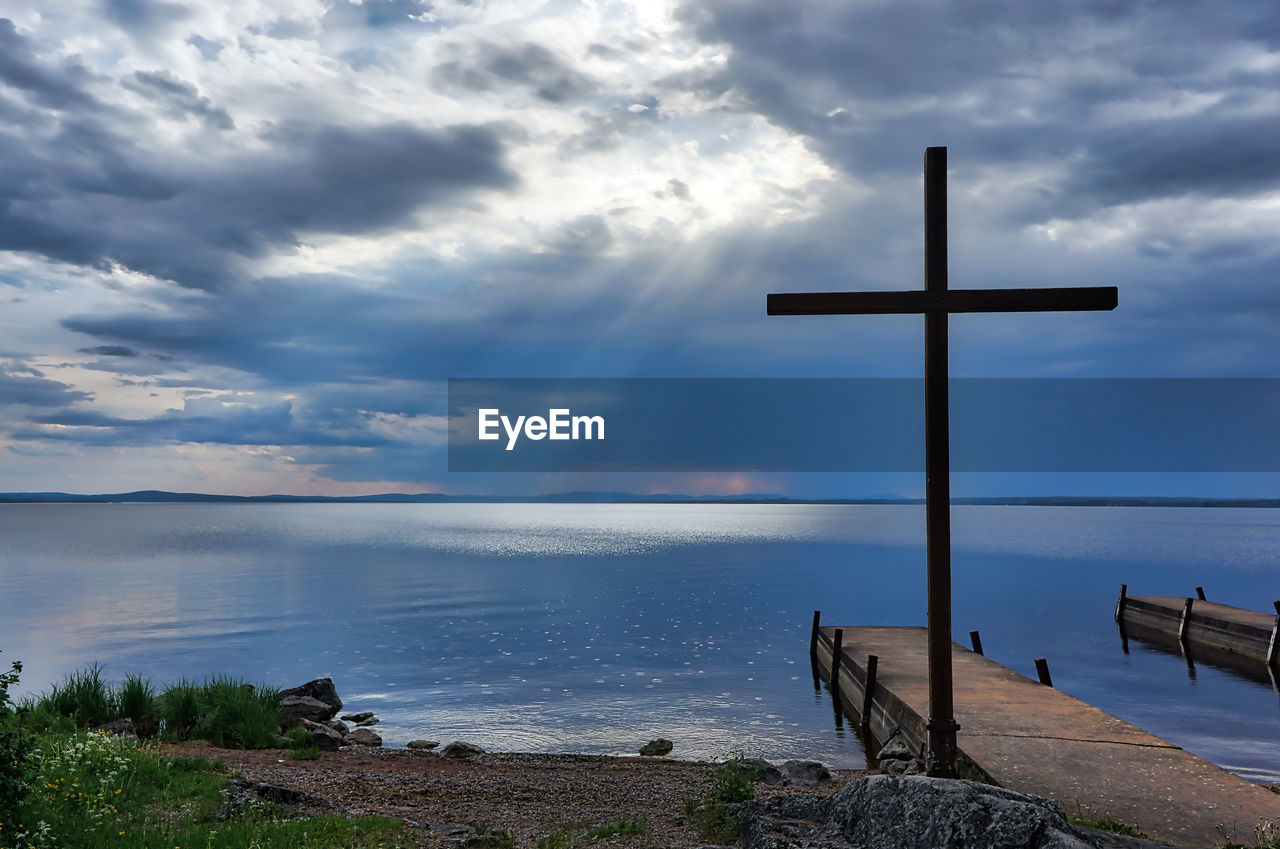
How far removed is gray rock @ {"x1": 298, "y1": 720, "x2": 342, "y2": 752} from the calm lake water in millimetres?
2817

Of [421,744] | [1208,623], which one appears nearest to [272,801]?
[421,744]

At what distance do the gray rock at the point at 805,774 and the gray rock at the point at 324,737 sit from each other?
35.3ft

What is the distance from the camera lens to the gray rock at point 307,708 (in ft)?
75.6

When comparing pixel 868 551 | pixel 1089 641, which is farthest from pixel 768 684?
pixel 868 551

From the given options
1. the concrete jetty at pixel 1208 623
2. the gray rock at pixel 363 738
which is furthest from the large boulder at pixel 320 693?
the concrete jetty at pixel 1208 623

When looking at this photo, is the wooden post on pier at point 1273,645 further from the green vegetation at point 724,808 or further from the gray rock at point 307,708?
the gray rock at point 307,708

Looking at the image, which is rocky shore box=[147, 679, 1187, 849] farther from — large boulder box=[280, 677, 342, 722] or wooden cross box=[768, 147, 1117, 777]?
wooden cross box=[768, 147, 1117, 777]

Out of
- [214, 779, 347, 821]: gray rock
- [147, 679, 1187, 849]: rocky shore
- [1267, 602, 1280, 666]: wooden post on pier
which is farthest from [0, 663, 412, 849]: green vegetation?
[1267, 602, 1280, 666]: wooden post on pier

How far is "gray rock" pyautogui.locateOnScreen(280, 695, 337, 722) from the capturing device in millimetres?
23047

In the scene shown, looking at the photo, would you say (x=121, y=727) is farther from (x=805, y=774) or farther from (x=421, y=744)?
(x=805, y=774)

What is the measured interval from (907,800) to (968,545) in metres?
146

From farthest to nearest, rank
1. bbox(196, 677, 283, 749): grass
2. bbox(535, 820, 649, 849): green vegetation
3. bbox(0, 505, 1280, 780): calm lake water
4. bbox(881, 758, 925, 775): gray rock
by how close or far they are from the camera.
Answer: bbox(0, 505, 1280, 780): calm lake water < bbox(196, 677, 283, 749): grass < bbox(881, 758, 925, 775): gray rock < bbox(535, 820, 649, 849): green vegetation

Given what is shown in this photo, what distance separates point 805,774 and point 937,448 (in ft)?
25.6

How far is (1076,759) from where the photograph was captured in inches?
511
